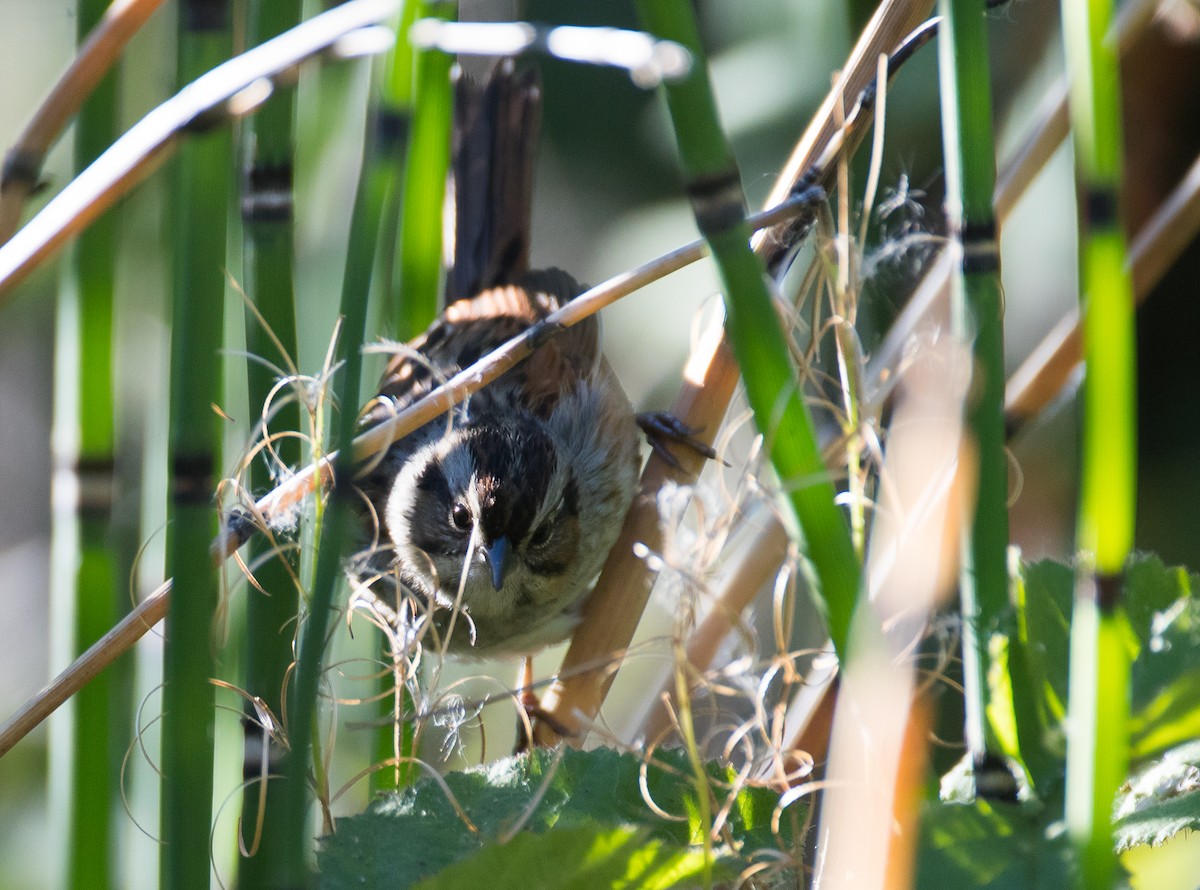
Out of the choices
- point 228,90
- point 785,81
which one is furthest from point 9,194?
point 785,81

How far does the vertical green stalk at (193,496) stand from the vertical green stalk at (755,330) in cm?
27

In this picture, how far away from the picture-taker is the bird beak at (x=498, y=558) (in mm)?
1854

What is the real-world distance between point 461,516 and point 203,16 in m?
1.28

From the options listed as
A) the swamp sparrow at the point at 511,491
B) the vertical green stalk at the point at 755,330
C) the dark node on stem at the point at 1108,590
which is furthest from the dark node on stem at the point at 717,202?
the swamp sparrow at the point at 511,491

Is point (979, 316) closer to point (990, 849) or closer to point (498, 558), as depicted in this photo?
point (990, 849)

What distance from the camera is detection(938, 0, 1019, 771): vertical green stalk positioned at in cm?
68

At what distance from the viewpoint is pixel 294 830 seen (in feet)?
2.18

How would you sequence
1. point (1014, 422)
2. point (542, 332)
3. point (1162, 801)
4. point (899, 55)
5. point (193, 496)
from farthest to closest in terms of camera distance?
point (1014, 422) → point (542, 332) → point (899, 55) → point (1162, 801) → point (193, 496)

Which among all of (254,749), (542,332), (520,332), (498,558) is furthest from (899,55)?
(520,332)

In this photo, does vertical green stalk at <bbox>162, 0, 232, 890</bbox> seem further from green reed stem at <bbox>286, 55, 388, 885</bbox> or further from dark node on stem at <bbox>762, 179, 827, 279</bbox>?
dark node on stem at <bbox>762, 179, 827, 279</bbox>

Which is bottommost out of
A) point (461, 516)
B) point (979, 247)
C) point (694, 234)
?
point (979, 247)

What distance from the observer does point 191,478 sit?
2.30ft

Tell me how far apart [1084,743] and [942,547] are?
8.3 inches

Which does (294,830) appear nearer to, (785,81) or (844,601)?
(844,601)
